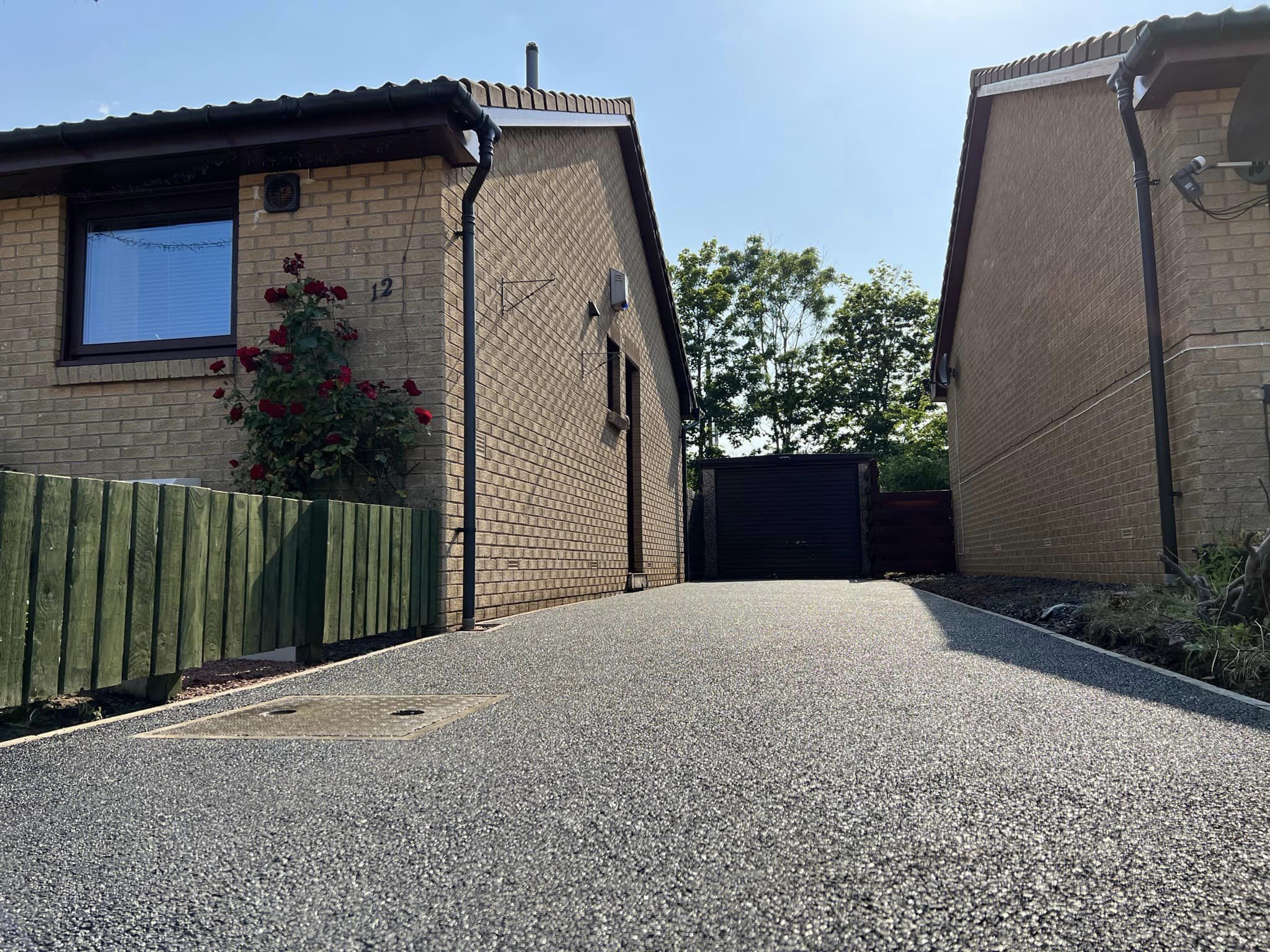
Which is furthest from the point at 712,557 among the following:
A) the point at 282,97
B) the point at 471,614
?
the point at 282,97

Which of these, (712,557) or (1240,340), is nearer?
(1240,340)

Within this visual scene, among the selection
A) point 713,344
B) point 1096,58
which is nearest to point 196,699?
point 1096,58

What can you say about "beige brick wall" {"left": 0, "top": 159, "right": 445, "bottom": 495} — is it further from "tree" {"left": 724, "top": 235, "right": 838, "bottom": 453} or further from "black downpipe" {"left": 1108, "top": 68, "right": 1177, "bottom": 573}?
"tree" {"left": 724, "top": 235, "right": 838, "bottom": 453}

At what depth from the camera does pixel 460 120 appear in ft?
19.1

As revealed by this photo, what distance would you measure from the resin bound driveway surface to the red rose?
9.67ft

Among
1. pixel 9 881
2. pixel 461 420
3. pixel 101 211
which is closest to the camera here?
pixel 9 881

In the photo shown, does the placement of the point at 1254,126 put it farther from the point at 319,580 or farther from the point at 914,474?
the point at 914,474

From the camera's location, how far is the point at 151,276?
6.48 metres

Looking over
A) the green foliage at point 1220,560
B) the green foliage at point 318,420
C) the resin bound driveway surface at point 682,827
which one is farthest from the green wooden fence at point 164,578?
the green foliage at point 1220,560

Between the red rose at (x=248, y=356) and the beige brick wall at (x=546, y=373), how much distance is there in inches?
49.4

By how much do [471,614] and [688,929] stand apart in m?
4.67

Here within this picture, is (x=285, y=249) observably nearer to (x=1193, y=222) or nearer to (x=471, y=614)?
(x=471, y=614)

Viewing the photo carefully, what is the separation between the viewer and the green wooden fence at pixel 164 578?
2.73 metres

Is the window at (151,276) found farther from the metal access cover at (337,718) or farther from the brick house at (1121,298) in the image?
the brick house at (1121,298)
